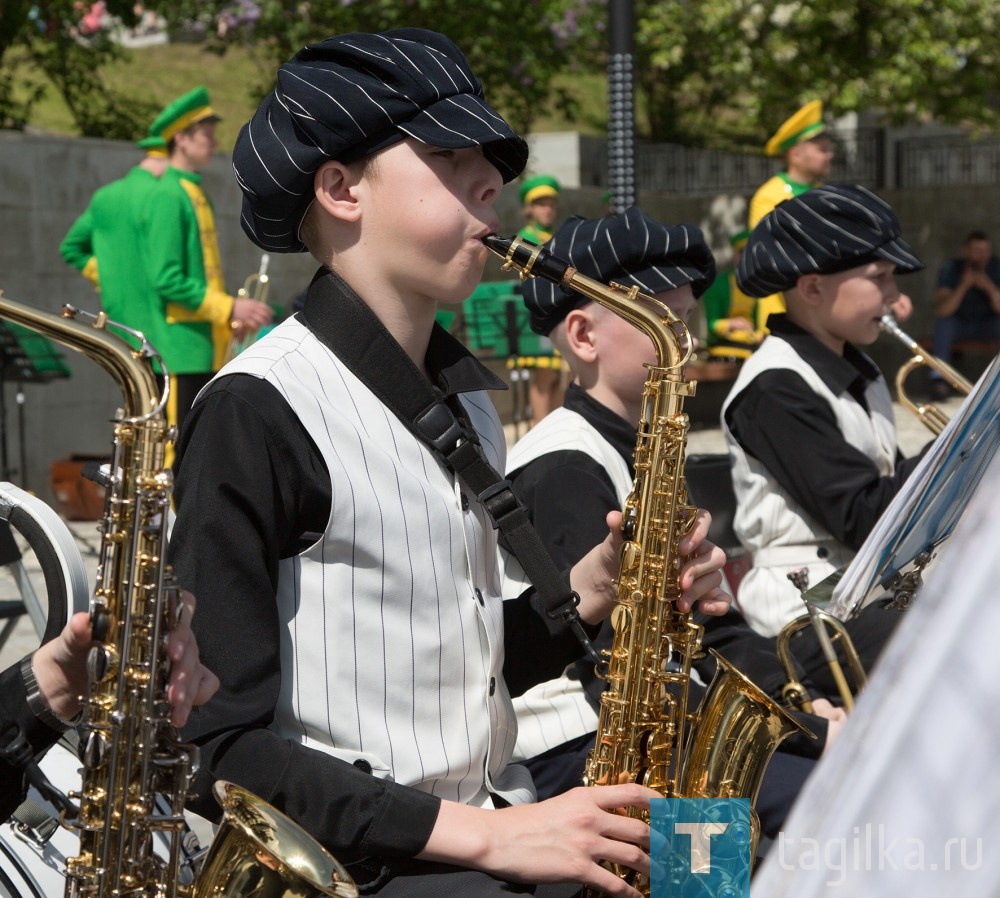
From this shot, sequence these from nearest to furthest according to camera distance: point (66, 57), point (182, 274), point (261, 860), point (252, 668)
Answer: point (261, 860) → point (252, 668) → point (182, 274) → point (66, 57)

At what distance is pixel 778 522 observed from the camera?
11.6ft

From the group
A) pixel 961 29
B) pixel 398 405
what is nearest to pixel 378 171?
pixel 398 405

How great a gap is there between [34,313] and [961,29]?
1386 cm

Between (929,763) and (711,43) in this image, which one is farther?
(711,43)

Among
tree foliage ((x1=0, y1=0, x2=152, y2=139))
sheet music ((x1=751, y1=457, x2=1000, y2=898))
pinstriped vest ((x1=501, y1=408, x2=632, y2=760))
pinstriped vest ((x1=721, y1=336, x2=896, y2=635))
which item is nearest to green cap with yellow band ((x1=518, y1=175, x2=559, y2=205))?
tree foliage ((x1=0, y1=0, x2=152, y2=139))

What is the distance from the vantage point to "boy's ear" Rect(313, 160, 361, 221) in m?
2.00

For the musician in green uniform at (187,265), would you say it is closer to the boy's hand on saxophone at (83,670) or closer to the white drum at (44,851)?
the white drum at (44,851)

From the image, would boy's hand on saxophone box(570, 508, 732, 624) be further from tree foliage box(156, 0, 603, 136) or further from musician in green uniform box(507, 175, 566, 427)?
tree foliage box(156, 0, 603, 136)

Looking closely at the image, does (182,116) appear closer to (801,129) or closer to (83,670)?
(801,129)

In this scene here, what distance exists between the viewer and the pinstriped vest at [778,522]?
3.49 metres

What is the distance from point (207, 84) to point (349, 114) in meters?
20.5

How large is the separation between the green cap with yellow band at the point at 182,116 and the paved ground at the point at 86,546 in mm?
2024

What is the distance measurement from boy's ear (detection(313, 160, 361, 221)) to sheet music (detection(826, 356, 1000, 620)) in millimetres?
882

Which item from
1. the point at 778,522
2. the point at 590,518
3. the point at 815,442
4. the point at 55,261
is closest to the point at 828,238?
the point at 815,442
